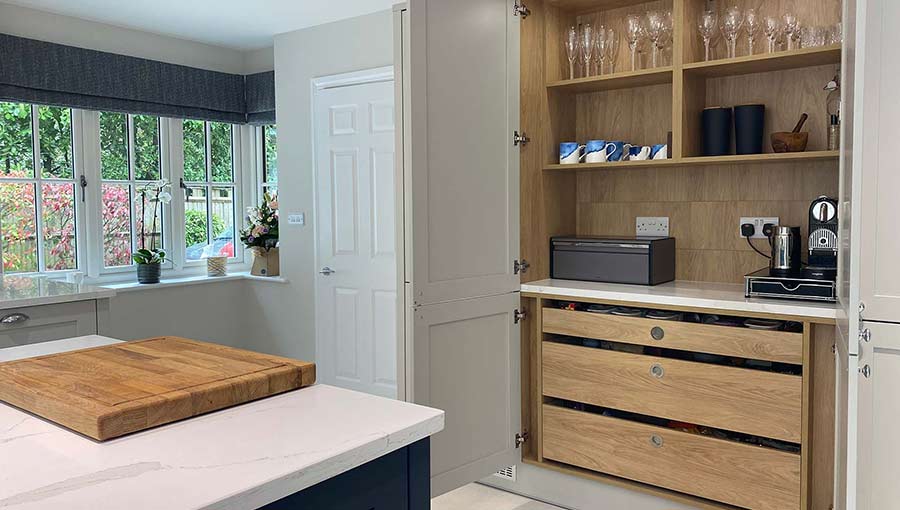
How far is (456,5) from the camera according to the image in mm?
2590

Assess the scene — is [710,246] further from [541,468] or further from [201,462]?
[201,462]

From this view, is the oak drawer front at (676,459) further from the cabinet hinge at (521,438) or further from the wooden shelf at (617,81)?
the wooden shelf at (617,81)

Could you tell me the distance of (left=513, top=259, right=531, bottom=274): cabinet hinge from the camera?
2.96 metres

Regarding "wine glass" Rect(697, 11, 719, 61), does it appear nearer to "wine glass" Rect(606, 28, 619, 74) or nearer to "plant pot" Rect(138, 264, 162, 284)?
"wine glass" Rect(606, 28, 619, 74)

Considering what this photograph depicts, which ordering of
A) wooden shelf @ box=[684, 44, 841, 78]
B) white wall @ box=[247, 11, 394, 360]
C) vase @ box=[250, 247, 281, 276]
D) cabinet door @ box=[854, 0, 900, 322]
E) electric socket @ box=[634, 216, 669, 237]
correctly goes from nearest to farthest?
cabinet door @ box=[854, 0, 900, 322] < wooden shelf @ box=[684, 44, 841, 78] < electric socket @ box=[634, 216, 669, 237] < white wall @ box=[247, 11, 394, 360] < vase @ box=[250, 247, 281, 276]

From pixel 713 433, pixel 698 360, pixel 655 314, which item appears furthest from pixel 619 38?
pixel 713 433

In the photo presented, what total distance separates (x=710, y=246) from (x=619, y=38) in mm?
A: 1019

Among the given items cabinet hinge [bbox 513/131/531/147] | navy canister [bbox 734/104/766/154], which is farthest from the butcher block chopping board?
navy canister [bbox 734/104/766/154]

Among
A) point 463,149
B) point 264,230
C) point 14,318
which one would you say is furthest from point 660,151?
point 264,230

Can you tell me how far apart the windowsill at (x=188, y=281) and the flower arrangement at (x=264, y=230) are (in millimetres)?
222

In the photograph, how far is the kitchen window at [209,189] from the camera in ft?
16.5

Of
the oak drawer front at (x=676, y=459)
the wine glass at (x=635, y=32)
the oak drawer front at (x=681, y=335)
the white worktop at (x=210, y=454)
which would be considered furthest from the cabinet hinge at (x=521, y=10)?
the white worktop at (x=210, y=454)

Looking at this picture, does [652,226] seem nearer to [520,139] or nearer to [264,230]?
[520,139]

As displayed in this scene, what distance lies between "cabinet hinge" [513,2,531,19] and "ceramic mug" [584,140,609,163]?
61 centimetres
